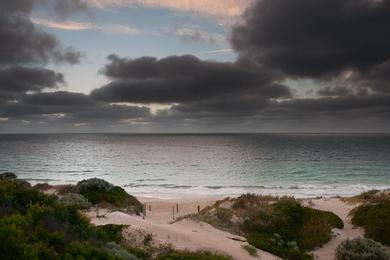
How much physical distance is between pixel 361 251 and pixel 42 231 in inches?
499

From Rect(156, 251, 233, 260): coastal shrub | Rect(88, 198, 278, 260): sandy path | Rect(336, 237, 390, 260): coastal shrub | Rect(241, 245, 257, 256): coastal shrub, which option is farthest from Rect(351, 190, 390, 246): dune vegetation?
Rect(156, 251, 233, 260): coastal shrub

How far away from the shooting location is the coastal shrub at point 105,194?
969 inches

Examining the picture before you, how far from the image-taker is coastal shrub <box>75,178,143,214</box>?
969 inches

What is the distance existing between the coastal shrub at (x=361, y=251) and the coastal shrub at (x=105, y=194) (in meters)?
13.8

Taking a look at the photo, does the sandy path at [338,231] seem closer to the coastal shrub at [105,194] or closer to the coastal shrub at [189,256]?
the coastal shrub at [189,256]

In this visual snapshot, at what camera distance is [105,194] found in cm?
2519

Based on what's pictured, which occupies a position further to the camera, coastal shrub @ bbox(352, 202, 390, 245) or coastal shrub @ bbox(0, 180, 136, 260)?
coastal shrub @ bbox(352, 202, 390, 245)

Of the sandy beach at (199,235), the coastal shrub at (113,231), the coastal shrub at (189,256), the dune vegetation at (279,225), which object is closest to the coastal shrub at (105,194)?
the sandy beach at (199,235)

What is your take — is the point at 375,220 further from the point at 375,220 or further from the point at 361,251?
the point at 361,251

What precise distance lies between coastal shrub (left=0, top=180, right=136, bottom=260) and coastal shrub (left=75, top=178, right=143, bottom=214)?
46.6 ft

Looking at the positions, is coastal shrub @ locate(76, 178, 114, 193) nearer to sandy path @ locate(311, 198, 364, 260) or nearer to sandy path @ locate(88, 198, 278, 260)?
sandy path @ locate(88, 198, 278, 260)

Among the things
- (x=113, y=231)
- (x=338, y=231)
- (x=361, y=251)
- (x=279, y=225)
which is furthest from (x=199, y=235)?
(x=338, y=231)

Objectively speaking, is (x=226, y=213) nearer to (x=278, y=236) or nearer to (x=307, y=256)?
(x=278, y=236)

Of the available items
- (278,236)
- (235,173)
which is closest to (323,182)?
(235,173)
